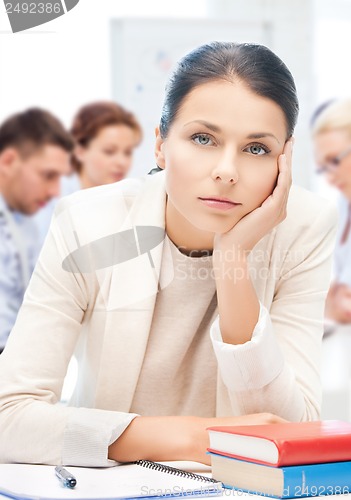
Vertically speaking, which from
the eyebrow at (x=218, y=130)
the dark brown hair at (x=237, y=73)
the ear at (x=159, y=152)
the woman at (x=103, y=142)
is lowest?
the woman at (x=103, y=142)

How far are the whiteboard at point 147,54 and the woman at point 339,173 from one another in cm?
58

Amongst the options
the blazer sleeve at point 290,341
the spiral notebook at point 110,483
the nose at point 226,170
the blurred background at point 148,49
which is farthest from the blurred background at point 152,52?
the spiral notebook at point 110,483

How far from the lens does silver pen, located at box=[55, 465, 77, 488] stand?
1.02m

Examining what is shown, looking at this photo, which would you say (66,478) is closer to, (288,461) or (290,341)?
(288,461)

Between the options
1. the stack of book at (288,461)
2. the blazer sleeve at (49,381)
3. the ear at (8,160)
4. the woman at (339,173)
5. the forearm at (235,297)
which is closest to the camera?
the stack of book at (288,461)

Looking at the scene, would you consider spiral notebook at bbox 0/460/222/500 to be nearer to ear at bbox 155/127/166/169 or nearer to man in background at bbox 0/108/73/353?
ear at bbox 155/127/166/169

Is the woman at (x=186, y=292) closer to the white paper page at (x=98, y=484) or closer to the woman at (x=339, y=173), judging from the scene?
the white paper page at (x=98, y=484)

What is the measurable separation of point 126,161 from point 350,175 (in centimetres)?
113

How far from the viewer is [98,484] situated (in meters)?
1.06

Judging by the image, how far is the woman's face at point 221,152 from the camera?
4.26 feet

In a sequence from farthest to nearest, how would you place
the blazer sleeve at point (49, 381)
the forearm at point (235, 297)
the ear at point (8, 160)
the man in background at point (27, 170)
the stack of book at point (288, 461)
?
1. the ear at point (8, 160)
2. the man in background at point (27, 170)
3. the forearm at point (235, 297)
4. the blazer sleeve at point (49, 381)
5. the stack of book at point (288, 461)

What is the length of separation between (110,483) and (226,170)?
1.71ft

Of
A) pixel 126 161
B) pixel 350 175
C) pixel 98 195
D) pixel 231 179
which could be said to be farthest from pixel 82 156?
pixel 231 179

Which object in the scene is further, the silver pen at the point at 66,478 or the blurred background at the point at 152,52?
the blurred background at the point at 152,52
